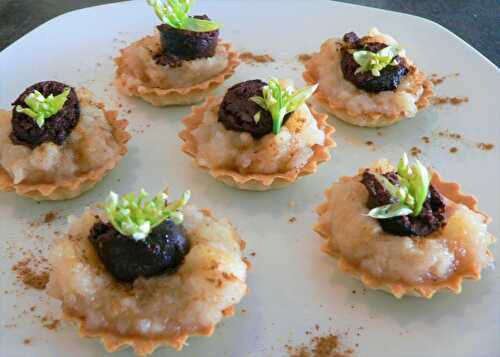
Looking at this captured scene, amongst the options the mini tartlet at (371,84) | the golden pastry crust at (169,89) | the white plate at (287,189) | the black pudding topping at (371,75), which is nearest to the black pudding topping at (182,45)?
the golden pastry crust at (169,89)

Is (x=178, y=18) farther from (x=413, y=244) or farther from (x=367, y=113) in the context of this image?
(x=413, y=244)

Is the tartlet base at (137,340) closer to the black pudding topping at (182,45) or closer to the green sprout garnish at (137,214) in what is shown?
the green sprout garnish at (137,214)

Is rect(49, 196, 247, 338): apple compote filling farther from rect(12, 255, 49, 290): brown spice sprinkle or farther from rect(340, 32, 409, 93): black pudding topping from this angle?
rect(340, 32, 409, 93): black pudding topping

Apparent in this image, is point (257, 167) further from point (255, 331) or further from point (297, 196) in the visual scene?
point (255, 331)

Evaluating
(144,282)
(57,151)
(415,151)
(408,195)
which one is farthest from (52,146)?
(415,151)

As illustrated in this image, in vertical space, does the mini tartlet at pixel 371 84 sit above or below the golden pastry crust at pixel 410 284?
Answer: above

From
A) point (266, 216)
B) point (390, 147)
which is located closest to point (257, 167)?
point (266, 216)
